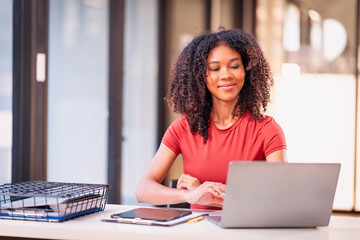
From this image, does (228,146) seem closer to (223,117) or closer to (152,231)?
(223,117)

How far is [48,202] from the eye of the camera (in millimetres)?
1544

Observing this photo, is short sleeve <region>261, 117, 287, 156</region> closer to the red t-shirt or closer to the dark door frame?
the red t-shirt

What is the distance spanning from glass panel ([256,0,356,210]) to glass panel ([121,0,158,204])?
1194 millimetres

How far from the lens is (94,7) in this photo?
363cm

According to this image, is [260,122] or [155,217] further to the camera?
[260,122]

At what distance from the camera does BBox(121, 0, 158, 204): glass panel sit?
4.11m

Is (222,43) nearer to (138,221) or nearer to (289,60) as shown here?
(138,221)

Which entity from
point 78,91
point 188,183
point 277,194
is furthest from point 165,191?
point 78,91

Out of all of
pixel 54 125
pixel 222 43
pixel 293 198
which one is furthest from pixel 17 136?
pixel 293 198

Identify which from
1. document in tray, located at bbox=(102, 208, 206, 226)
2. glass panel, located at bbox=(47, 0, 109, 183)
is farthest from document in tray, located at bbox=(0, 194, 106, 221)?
glass panel, located at bbox=(47, 0, 109, 183)

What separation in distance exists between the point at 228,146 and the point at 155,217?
658 mm

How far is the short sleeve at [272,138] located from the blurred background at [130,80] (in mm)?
1274

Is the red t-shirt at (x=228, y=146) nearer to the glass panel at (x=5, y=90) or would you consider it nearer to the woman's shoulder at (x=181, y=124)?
the woman's shoulder at (x=181, y=124)

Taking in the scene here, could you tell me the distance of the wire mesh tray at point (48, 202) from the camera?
1521 mm
